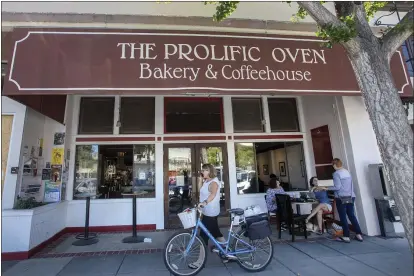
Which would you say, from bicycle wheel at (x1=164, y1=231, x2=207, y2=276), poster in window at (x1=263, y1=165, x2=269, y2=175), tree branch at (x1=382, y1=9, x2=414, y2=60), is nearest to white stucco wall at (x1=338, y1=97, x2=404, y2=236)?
tree branch at (x1=382, y1=9, x2=414, y2=60)

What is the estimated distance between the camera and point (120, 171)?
23.2 ft

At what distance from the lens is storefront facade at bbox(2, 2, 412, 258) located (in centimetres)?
409

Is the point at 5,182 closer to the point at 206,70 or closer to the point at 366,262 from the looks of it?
the point at 206,70

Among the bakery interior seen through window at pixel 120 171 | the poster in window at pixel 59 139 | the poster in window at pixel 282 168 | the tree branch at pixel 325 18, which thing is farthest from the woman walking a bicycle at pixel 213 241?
the poster in window at pixel 282 168

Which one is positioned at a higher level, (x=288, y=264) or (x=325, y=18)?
(x=325, y=18)

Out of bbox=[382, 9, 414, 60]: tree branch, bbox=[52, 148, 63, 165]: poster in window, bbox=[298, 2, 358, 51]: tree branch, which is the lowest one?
bbox=[52, 148, 63, 165]: poster in window

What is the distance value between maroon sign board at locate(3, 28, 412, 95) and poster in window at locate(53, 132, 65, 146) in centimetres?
253

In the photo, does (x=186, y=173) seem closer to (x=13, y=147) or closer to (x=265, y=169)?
(x=13, y=147)

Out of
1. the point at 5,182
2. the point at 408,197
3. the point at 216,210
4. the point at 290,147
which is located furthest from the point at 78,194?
the point at 408,197

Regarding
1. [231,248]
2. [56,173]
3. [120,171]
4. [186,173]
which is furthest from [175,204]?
[231,248]

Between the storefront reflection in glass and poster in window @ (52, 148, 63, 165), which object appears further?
the storefront reflection in glass

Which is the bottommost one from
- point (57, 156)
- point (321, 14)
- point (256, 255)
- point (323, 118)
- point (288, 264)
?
point (288, 264)

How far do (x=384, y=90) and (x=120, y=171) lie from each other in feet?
21.2

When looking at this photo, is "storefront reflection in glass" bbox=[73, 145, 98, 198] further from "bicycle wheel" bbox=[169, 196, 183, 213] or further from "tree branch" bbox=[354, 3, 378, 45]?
"tree branch" bbox=[354, 3, 378, 45]
